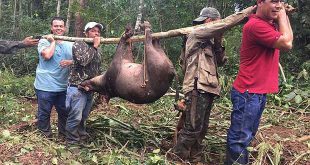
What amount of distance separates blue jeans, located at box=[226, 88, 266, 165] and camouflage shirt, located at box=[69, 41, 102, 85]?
2002 millimetres

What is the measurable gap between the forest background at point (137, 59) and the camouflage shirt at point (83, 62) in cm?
84

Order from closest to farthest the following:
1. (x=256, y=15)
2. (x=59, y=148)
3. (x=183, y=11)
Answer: (x=256, y=15), (x=59, y=148), (x=183, y=11)

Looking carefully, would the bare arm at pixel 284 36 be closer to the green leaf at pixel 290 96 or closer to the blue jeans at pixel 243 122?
the blue jeans at pixel 243 122

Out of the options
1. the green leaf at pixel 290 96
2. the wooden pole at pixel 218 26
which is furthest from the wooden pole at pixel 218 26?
the green leaf at pixel 290 96

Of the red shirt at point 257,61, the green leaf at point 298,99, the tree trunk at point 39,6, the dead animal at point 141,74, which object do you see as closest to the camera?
the red shirt at point 257,61

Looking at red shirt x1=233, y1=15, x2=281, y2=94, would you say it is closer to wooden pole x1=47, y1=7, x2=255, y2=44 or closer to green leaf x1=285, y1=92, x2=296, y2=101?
wooden pole x1=47, y1=7, x2=255, y2=44

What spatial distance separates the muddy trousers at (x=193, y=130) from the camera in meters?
5.16

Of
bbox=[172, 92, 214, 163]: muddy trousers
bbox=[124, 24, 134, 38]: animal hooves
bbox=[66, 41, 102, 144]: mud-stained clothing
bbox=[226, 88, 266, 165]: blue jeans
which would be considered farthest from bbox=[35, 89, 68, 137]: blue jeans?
bbox=[226, 88, 266, 165]: blue jeans

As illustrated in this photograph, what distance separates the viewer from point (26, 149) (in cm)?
450

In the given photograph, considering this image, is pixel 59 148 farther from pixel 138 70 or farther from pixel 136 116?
pixel 136 116

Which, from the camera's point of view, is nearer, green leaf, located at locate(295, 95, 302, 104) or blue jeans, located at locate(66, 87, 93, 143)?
blue jeans, located at locate(66, 87, 93, 143)

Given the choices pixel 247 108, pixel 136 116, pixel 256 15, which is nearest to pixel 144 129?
pixel 136 116

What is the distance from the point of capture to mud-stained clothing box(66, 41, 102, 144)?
18.3 ft

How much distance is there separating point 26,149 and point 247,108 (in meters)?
2.35
